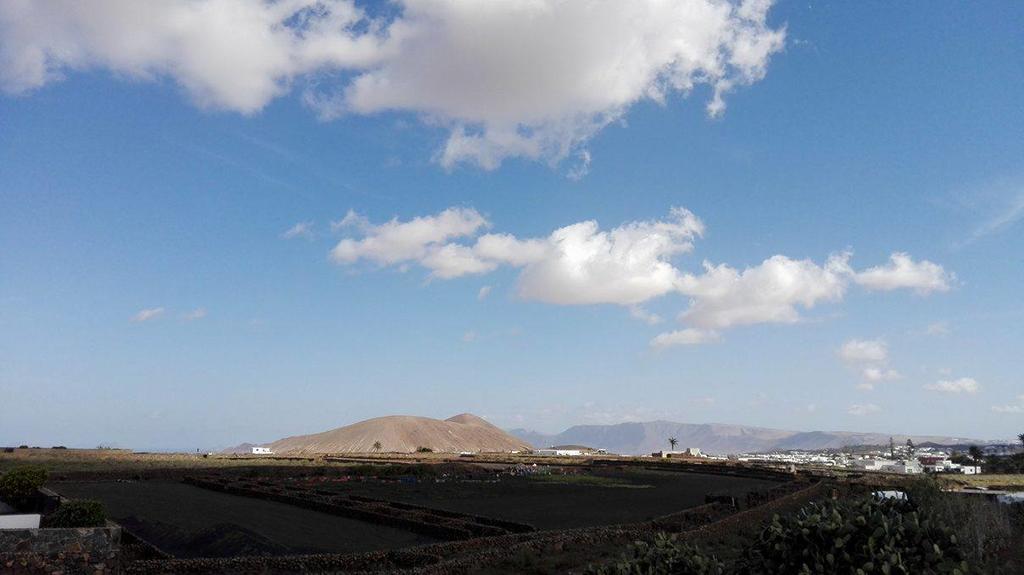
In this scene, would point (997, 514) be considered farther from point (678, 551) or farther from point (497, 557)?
point (678, 551)

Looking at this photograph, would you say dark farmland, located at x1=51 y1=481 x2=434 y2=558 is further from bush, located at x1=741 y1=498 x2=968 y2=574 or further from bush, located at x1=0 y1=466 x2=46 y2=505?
bush, located at x1=741 y1=498 x2=968 y2=574

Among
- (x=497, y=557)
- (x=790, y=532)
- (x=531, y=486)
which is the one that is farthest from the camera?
(x=531, y=486)

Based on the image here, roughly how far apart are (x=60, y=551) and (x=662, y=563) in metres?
13.9

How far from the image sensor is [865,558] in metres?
6.86

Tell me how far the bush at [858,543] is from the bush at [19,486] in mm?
32088

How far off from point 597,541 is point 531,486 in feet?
113

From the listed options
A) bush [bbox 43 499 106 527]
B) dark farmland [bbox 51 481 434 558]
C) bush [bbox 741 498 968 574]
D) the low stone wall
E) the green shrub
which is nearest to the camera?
bush [bbox 741 498 968 574]

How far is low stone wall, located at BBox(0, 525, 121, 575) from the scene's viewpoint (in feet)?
46.4

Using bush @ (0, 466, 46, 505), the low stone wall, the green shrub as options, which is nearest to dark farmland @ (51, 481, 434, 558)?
bush @ (0, 466, 46, 505)

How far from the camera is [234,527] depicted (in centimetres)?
2923

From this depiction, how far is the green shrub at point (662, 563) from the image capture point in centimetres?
770

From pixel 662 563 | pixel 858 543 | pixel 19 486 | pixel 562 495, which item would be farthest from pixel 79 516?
pixel 562 495

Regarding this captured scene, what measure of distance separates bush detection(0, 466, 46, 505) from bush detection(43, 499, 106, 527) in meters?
10.4

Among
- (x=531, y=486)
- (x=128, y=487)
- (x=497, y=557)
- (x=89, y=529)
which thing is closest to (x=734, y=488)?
(x=531, y=486)
